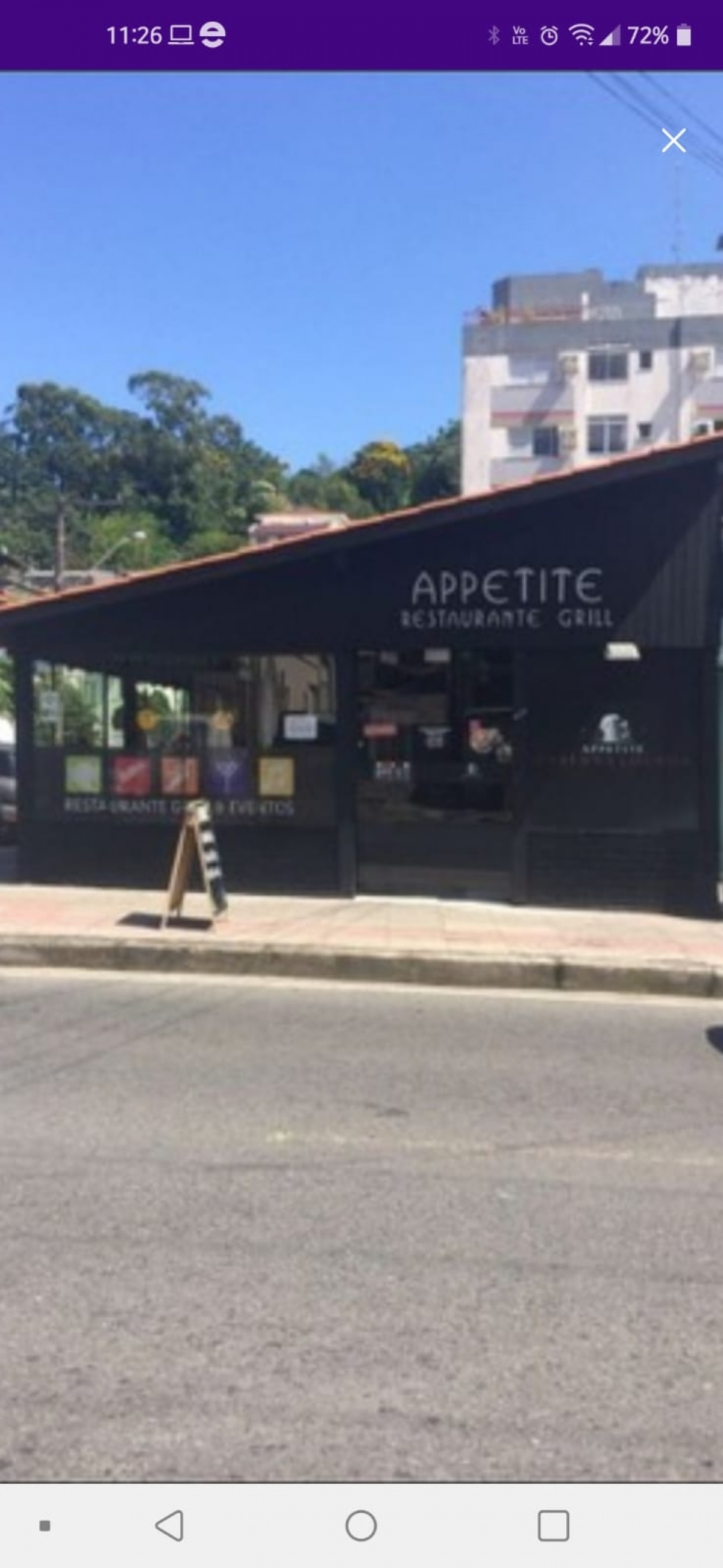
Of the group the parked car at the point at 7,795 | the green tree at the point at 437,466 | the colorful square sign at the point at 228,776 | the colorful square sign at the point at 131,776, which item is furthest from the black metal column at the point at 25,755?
the green tree at the point at 437,466

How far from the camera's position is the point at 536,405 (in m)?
70.1

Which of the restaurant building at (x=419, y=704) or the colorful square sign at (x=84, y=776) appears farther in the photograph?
the colorful square sign at (x=84, y=776)

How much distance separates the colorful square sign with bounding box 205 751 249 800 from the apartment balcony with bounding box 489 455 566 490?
→ 192 feet

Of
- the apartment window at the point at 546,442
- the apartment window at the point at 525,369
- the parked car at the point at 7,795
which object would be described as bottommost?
the parked car at the point at 7,795

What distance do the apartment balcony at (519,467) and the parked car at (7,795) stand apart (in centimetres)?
5203

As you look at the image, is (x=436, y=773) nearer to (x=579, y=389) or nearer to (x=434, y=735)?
(x=434, y=735)

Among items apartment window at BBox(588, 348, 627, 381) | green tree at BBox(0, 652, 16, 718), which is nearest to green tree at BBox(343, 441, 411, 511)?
apartment window at BBox(588, 348, 627, 381)

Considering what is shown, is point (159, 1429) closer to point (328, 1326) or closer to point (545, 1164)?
point (328, 1326)

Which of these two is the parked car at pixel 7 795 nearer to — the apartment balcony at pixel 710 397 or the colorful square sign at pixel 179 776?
the colorful square sign at pixel 179 776

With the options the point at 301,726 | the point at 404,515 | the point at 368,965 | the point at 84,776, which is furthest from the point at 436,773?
the point at 84,776

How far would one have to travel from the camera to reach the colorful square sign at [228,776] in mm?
12516

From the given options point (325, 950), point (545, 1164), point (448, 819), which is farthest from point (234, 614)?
point (545, 1164)

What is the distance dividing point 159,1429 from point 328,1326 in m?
0.73

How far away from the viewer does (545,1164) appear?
5.52 meters
